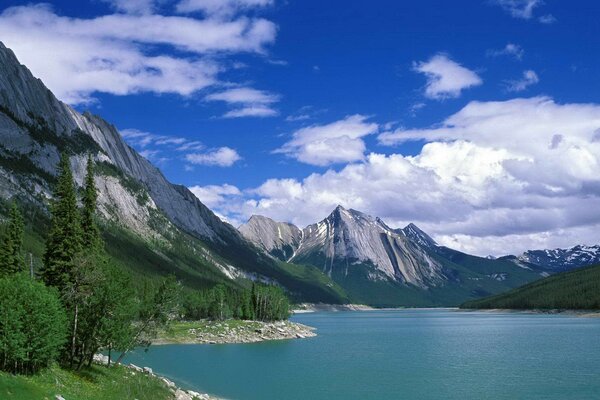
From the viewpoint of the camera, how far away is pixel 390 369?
97500 millimetres

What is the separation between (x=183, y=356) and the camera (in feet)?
394

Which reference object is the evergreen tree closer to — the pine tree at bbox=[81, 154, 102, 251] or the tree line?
the tree line

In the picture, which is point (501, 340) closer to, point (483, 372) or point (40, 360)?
point (483, 372)

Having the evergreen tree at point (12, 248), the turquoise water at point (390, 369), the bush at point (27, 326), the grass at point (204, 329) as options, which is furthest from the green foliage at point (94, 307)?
the grass at point (204, 329)

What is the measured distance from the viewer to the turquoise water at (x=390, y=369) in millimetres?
74875

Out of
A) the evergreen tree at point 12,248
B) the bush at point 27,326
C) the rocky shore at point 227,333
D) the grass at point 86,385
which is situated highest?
the evergreen tree at point 12,248

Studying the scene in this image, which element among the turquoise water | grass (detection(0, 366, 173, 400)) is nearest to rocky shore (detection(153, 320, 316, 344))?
the turquoise water

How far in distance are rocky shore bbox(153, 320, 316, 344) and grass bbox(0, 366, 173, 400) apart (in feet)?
257

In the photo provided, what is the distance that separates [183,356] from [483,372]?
63.0 m

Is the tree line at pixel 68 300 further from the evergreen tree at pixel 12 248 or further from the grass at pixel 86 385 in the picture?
the grass at pixel 86 385

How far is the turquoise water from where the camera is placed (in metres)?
74.9

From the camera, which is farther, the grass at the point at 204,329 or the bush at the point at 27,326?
the grass at the point at 204,329

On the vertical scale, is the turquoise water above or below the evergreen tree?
below

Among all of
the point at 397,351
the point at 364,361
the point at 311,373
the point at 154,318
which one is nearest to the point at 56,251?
the point at 154,318
